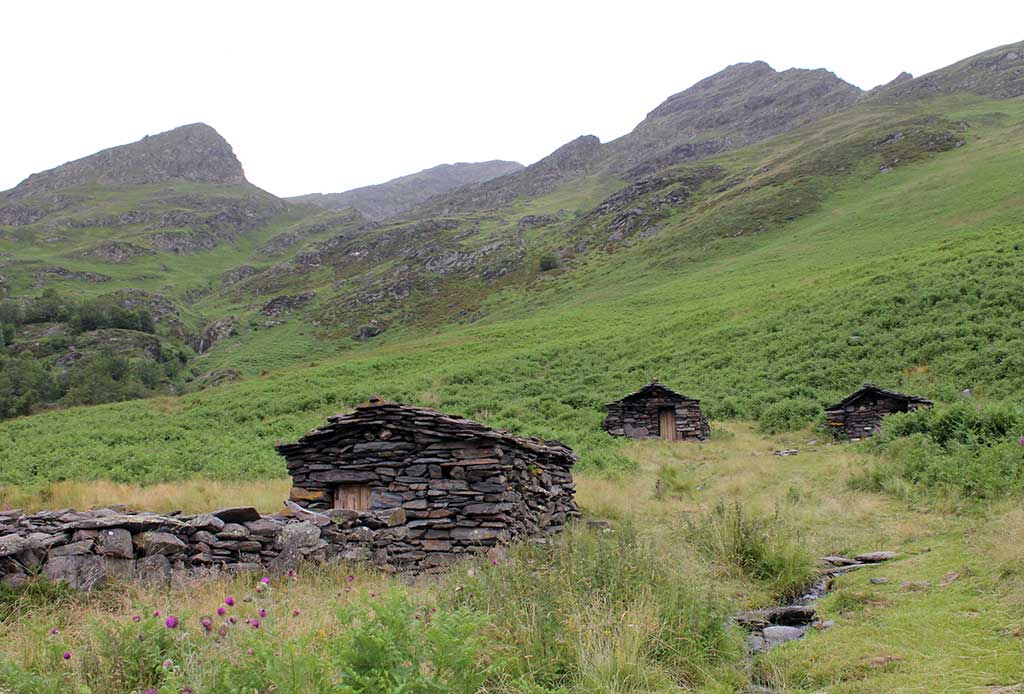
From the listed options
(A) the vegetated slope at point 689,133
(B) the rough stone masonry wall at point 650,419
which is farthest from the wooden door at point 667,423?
(A) the vegetated slope at point 689,133

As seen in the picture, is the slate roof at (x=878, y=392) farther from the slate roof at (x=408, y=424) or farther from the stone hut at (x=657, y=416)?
the slate roof at (x=408, y=424)

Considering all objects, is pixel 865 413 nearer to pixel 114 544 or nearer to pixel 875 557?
pixel 875 557

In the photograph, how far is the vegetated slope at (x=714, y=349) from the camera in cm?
2753

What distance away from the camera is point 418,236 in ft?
392

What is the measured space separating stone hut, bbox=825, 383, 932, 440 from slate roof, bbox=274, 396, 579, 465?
17.8m

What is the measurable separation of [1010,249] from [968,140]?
178 ft

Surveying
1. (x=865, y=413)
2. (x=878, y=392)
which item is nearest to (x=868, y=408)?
(x=865, y=413)

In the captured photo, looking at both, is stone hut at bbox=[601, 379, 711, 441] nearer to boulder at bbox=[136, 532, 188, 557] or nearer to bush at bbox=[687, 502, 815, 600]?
bush at bbox=[687, 502, 815, 600]

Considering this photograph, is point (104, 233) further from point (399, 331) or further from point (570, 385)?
point (570, 385)

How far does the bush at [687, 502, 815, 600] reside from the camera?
28.3 feet

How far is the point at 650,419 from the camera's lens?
29.8 m

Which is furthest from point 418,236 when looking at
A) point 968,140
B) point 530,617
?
point 530,617

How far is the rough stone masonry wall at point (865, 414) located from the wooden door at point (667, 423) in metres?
6.52

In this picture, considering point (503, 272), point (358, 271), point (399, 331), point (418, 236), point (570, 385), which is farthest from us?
point (418, 236)
